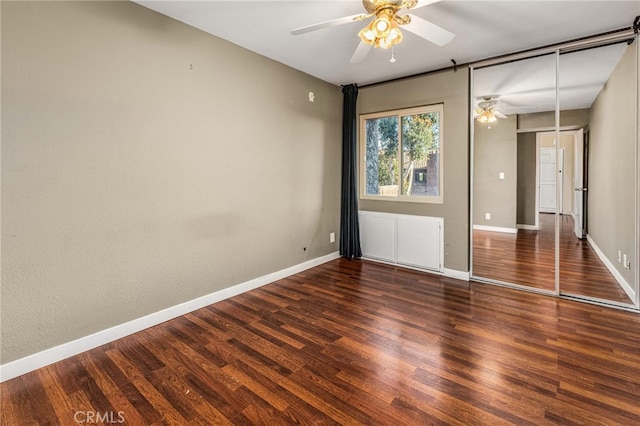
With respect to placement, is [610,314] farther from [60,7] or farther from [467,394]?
[60,7]

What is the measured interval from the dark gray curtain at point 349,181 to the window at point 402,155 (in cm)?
25

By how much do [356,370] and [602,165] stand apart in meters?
4.30

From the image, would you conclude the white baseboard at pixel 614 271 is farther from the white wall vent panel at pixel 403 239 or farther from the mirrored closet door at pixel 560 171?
the white wall vent panel at pixel 403 239

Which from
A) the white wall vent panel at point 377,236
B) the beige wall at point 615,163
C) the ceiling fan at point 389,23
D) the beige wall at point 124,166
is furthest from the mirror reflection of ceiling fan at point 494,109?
the beige wall at point 124,166

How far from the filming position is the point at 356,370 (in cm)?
205

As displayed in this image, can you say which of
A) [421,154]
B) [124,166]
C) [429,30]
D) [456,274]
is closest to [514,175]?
[421,154]

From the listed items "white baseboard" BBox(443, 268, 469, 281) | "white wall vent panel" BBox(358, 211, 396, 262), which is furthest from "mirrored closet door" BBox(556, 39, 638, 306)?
"white wall vent panel" BBox(358, 211, 396, 262)

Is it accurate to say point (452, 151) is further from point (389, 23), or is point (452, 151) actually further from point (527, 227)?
point (389, 23)

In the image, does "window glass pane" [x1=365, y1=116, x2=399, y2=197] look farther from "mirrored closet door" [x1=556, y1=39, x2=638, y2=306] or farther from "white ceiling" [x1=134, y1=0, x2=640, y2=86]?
"mirrored closet door" [x1=556, y1=39, x2=638, y2=306]

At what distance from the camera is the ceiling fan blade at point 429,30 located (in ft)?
7.18

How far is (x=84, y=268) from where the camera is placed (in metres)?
2.31

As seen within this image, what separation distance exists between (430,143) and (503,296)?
2105 mm

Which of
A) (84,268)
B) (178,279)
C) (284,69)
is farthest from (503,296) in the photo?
(84,268)

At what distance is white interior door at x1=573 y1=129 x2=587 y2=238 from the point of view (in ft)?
15.5
